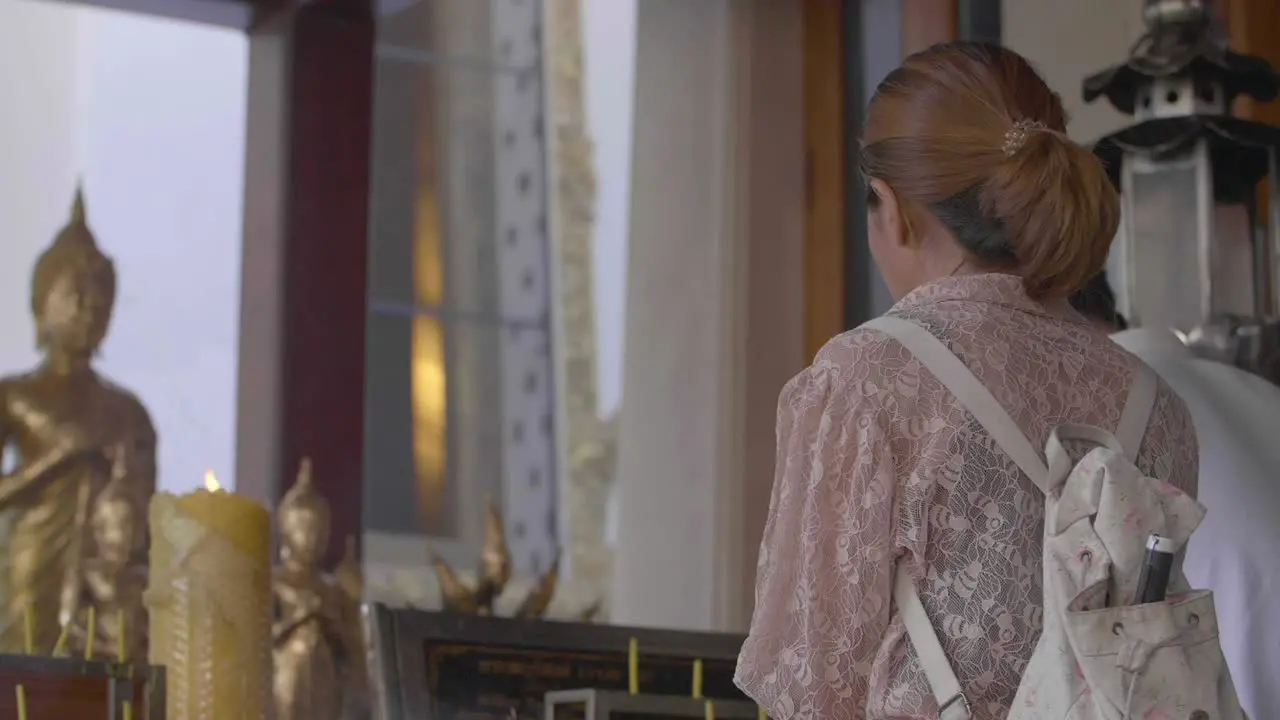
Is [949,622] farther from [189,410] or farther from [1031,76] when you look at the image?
[189,410]

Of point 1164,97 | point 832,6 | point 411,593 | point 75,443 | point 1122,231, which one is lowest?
point 411,593

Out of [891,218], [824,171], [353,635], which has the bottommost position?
[353,635]

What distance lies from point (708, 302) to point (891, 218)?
8.41 feet

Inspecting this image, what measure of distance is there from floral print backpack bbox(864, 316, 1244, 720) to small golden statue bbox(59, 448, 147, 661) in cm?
177

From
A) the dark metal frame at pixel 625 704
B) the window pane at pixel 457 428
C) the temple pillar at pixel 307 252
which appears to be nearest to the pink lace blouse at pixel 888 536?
the dark metal frame at pixel 625 704

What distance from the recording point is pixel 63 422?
366 centimetres

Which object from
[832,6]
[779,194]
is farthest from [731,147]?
[832,6]

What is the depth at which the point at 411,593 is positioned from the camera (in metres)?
4.89

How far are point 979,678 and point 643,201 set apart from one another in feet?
9.32

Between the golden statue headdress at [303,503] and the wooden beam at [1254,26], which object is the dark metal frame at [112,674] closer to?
the golden statue headdress at [303,503]

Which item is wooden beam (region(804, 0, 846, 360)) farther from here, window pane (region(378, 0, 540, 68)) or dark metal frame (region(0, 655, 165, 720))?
dark metal frame (region(0, 655, 165, 720))

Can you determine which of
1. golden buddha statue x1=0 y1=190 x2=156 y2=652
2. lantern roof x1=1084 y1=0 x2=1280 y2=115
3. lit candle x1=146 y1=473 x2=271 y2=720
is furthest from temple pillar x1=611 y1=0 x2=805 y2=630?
lit candle x1=146 y1=473 x2=271 y2=720

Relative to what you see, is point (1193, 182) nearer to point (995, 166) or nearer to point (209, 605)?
point (995, 166)

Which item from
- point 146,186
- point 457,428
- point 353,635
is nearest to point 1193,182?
point 353,635
